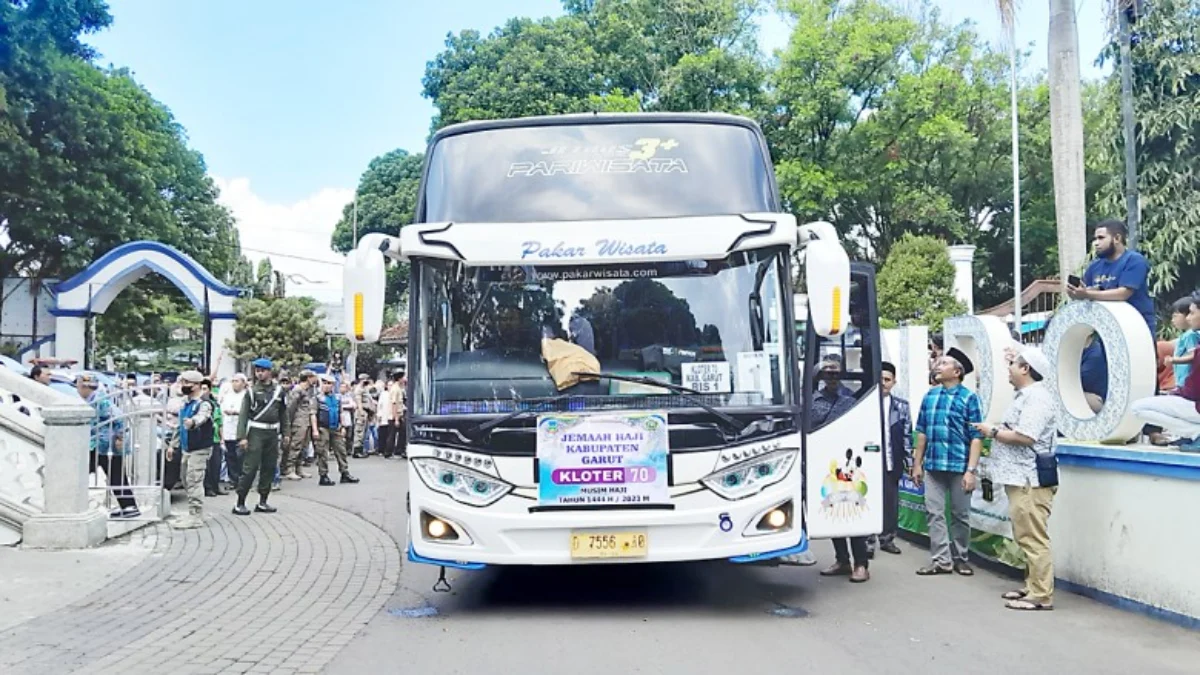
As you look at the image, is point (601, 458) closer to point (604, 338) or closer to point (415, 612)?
point (604, 338)

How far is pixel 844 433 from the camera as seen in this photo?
823 cm

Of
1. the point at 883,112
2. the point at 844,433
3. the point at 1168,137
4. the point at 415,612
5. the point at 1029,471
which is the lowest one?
the point at 415,612

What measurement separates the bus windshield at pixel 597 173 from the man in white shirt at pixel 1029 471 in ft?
7.58

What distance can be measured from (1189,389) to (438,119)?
28.6 meters

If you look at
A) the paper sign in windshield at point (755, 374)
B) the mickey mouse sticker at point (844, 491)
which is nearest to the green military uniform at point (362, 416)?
the mickey mouse sticker at point (844, 491)

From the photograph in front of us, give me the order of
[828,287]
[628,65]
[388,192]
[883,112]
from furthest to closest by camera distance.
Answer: [388,192] < [628,65] < [883,112] < [828,287]

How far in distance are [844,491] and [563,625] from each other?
2.49 metres

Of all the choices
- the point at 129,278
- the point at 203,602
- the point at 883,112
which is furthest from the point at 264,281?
the point at 203,602

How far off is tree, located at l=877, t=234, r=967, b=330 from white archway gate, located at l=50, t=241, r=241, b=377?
16.2 meters

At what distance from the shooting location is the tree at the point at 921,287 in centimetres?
2447

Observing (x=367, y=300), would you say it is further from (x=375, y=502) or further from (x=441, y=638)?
(x=375, y=502)

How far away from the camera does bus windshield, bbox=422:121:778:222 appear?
7492 millimetres

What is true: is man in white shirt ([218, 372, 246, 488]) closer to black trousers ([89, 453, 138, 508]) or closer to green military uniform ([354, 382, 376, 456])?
black trousers ([89, 453, 138, 508])

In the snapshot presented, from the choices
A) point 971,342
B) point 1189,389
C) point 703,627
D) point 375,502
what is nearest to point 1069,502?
point 1189,389
